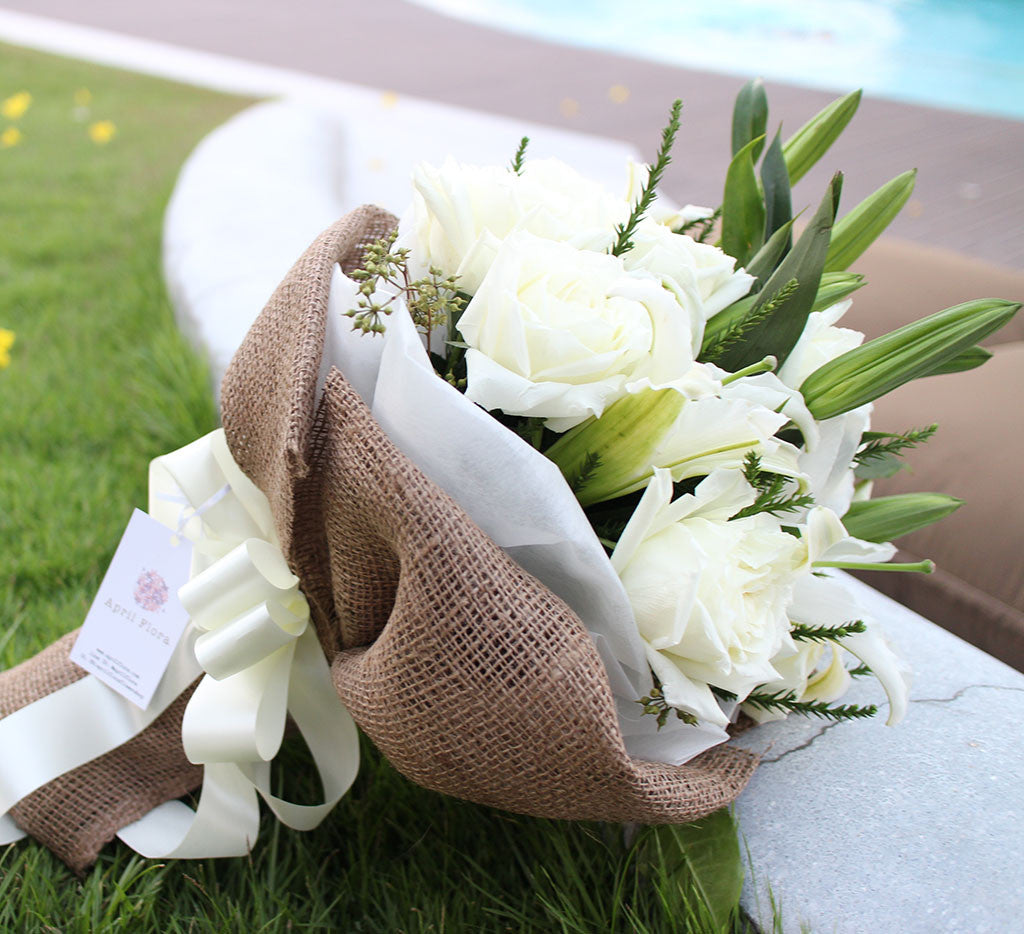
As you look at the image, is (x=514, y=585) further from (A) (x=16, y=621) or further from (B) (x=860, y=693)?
(A) (x=16, y=621)

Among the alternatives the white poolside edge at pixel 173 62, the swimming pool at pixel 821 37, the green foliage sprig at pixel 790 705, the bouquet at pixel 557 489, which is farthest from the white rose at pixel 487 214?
the swimming pool at pixel 821 37

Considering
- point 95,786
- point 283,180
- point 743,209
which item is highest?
point 743,209

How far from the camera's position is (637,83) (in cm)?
563

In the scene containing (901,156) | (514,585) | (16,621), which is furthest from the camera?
(901,156)

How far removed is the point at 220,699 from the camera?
791 millimetres

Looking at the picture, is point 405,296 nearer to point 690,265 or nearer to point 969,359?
point 690,265

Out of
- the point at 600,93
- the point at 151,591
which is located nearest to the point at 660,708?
the point at 151,591

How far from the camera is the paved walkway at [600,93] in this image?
3936mm

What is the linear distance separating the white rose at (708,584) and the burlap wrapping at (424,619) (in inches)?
2.1

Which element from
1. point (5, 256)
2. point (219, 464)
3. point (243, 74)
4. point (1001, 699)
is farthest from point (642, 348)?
point (243, 74)

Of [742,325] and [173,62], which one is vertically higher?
[742,325]

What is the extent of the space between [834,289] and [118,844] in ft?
2.84

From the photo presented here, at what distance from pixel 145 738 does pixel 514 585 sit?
1.72 ft

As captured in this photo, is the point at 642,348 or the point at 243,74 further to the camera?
the point at 243,74
